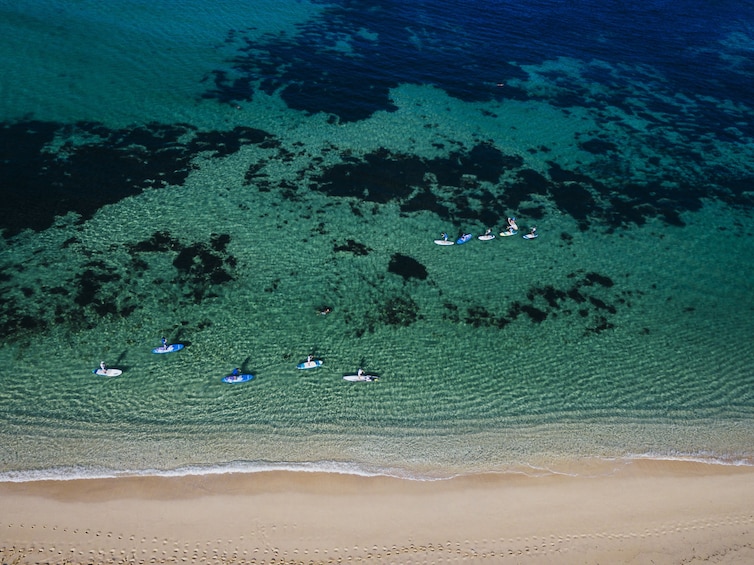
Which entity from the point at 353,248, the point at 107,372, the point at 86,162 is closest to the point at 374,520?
the point at 107,372

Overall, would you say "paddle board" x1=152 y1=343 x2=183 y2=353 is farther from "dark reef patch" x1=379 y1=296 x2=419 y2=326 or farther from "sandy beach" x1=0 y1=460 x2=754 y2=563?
"dark reef patch" x1=379 y1=296 x2=419 y2=326

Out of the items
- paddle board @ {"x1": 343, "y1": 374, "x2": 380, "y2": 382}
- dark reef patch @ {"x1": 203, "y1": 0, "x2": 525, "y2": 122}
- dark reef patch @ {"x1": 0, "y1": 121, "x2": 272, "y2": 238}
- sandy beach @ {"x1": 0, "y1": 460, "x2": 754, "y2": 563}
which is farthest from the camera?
dark reef patch @ {"x1": 203, "y1": 0, "x2": 525, "y2": 122}

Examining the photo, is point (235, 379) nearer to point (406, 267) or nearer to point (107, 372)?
point (107, 372)

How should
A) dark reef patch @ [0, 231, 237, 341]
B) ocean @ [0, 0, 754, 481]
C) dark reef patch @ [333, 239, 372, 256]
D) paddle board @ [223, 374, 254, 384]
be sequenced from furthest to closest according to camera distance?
dark reef patch @ [333, 239, 372, 256]
dark reef patch @ [0, 231, 237, 341]
paddle board @ [223, 374, 254, 384]
ocean @ [0, 0, 754, 481]

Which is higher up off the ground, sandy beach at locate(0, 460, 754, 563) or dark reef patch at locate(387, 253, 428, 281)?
dark reef patch at locate(387, 253, 428, 281)

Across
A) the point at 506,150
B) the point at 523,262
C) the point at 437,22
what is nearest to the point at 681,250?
the point at 523,262

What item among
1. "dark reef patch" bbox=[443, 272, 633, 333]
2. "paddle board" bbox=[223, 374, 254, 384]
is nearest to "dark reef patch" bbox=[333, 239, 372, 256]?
"dark reef patch" bbox=[443, 272, 633, 333]
